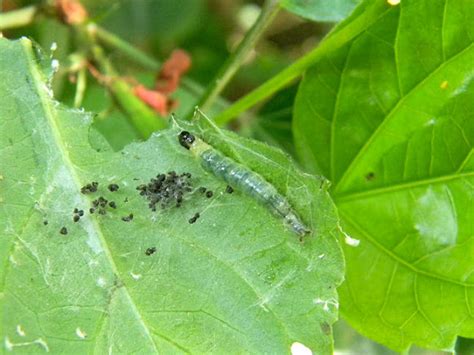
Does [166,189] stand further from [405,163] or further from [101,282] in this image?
[405,163]

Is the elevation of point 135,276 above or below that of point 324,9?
below

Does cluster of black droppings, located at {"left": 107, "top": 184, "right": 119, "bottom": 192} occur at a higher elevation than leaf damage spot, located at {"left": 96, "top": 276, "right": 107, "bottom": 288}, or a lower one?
higher

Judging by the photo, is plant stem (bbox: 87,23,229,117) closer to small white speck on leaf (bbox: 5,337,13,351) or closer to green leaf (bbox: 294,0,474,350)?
green leaf (bbox: 294,0,474,350)

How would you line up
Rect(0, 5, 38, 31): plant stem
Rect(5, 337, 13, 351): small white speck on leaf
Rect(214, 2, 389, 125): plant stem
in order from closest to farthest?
Rect(5, 337, 13, 351): small white speck on leaf
Rect(214, 2, 389, 125): plant stem
Rect(0, 5, 38, 31): plant stem

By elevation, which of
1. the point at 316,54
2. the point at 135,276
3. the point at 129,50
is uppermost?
the point at 129,50

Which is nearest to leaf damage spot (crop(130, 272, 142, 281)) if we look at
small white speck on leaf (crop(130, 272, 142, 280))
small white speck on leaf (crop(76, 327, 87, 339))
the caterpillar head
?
small white speck on leaf (crop(130, 272, 142, 280))

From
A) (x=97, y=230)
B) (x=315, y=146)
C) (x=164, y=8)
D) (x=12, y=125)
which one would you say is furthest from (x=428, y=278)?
(x=164, y=8)

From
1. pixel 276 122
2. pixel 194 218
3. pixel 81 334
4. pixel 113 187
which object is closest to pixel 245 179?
pixel 194 218
